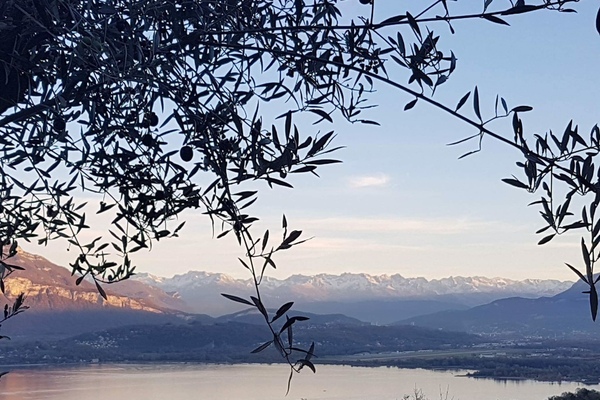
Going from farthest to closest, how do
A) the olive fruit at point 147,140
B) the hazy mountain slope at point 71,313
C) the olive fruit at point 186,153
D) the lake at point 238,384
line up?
the hazy mountain slope at point 71,313
the lake at point 238,384
the olive fruit at point 147,140
the olive fruit at point 186,153

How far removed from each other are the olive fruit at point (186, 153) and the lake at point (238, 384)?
24.0 metres

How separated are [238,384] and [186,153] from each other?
31.4 meters

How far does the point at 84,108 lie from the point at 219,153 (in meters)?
0.39

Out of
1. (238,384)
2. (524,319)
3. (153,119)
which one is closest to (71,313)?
(238,384)

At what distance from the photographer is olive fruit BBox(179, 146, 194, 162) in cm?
178

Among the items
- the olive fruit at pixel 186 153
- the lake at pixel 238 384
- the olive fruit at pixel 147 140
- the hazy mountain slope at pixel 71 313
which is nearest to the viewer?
the olive fruit at pixel 186 153

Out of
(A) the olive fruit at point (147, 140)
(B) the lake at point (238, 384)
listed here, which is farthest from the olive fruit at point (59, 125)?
(B) the lake at point (238, 384)

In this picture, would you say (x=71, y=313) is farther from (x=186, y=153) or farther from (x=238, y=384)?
(x=186, y=153)

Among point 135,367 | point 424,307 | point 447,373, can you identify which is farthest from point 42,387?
point 424,307

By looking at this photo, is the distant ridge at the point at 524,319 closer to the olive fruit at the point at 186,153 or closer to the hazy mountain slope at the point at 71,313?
the hazy mountain slope at the point at 71,313

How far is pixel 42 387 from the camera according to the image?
91.7 feet

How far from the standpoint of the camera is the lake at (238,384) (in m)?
27.1

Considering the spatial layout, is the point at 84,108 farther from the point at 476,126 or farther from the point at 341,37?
the point at 476,126

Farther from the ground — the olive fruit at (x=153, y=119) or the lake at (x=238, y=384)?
the olive fruit at (x=153, y=119)
